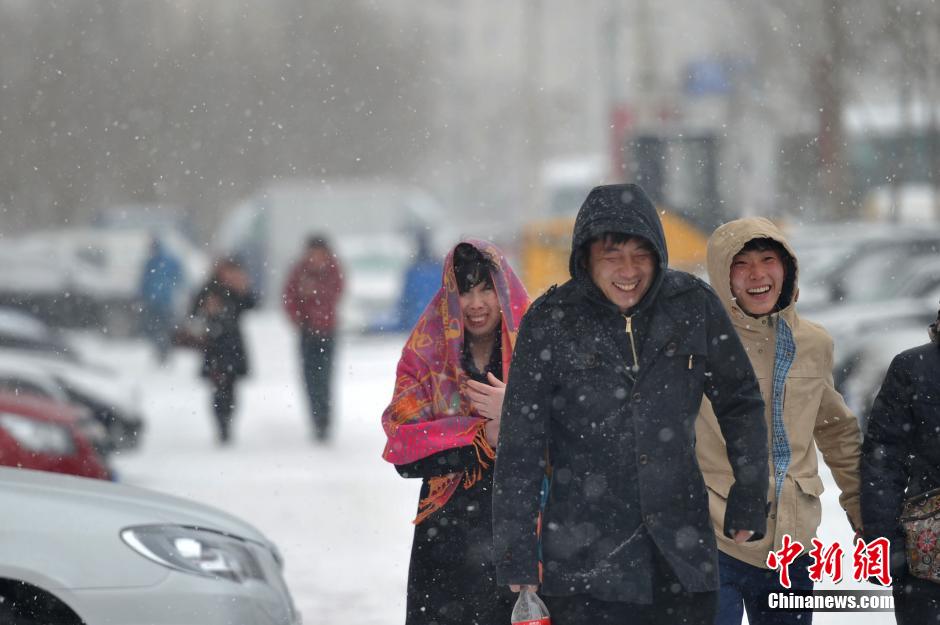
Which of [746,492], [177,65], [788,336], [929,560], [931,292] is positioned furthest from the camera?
[177,65]

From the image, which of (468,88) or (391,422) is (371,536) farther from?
(468,88)

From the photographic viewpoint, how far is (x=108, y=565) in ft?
12.7

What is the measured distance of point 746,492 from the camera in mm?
3189

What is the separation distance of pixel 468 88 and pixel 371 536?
187 ft

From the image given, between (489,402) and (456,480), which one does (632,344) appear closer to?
(489,402)

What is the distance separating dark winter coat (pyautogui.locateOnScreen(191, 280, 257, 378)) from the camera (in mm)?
11688

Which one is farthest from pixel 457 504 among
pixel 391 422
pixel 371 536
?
pixel 371 536

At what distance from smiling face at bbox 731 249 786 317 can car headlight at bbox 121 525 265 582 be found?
1.76m

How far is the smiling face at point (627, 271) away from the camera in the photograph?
321 cm

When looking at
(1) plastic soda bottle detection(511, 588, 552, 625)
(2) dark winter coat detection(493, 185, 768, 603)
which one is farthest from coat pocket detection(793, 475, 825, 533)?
(1) plastic soda bottle detection(511, 588, 552, 625)

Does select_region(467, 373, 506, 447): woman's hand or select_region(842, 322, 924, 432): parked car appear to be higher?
select_region(842, 322, 924, 432): parked car

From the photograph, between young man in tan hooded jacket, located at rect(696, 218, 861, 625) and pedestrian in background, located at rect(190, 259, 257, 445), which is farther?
pedestrian in background, located at rect(190, 259, 257, 445)

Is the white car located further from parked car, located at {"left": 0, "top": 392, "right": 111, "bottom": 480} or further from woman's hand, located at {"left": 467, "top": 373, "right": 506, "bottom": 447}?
parked car, located at {"left": 0, "top": 392, "right": 111, "bottom": 480}

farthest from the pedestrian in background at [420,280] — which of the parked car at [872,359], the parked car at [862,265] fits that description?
the parked car at [872,359]
